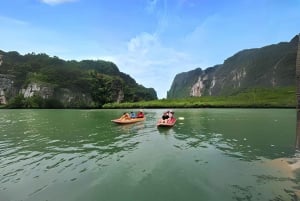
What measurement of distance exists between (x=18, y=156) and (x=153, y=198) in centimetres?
1209

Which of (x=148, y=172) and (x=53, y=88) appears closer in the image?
(x=148, y=172)

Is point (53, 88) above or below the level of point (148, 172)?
above

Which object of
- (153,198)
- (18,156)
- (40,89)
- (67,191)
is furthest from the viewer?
(40,89)

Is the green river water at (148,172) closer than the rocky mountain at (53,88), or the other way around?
the green river water at (148,172)

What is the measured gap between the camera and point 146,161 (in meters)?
18.0

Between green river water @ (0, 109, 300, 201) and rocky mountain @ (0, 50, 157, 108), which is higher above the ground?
rocky mountain @ (0, 50, 157, 108)

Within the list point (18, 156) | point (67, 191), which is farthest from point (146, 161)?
point (18, 156)

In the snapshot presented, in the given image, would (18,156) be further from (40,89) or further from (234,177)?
(40,89)

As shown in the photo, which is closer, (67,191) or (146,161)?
(67,191)

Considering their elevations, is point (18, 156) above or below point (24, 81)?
below

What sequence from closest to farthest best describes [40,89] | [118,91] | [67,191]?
[67,191]
[40,89]
[118,91]

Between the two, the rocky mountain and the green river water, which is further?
the rocky mountain

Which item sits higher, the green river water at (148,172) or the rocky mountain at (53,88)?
the rocky mountain at (53,88)

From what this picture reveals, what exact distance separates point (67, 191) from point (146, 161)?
21.7 feet
